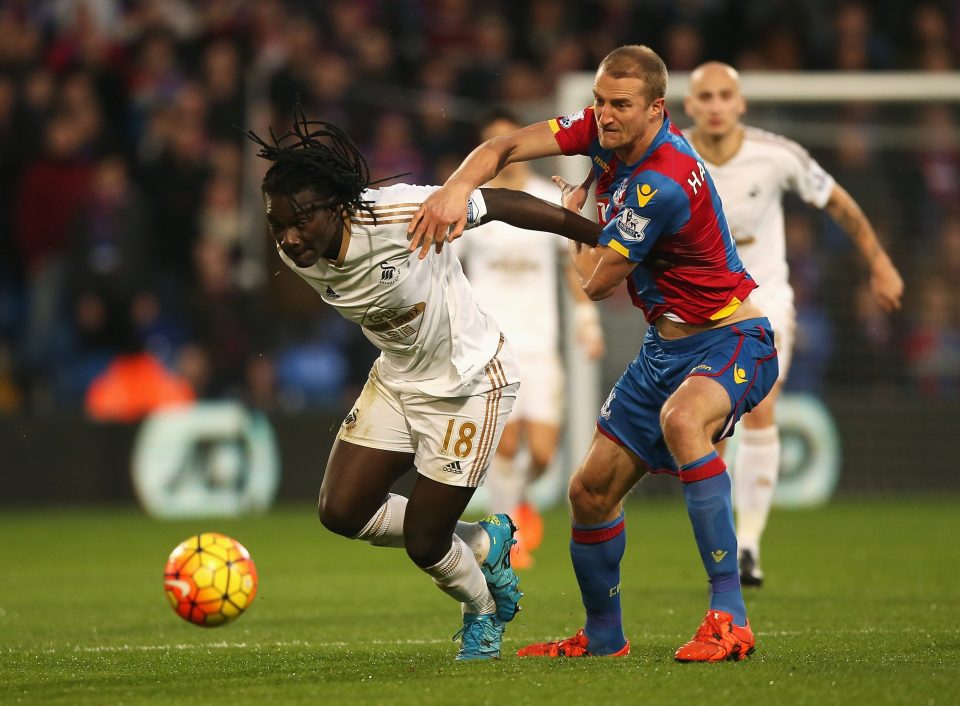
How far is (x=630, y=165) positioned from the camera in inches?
224

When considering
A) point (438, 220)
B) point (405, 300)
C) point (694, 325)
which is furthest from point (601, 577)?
point (438, 220)

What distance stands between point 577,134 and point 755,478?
306 cm

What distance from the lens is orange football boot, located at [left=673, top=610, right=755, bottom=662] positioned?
5395 mm

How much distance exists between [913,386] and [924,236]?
1365 mm

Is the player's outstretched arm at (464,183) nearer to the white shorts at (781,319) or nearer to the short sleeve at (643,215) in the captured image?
the short sleeve at (643,215)

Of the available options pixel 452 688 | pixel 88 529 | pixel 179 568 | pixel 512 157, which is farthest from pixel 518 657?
pixel 88 529

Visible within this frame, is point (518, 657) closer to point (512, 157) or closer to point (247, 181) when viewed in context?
point (512, 157)

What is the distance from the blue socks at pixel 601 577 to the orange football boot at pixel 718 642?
0.44 metres

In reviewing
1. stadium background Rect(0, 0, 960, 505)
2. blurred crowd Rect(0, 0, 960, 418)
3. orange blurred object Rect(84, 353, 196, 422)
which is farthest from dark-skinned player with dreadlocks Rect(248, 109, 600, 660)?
orange blurred object Rect(84, 353, 196, 422)

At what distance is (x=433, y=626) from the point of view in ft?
22.7

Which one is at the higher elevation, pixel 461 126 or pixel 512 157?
pixel 461 126

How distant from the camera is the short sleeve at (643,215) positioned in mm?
5477

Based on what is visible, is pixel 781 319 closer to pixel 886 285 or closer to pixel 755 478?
pixel 886 285

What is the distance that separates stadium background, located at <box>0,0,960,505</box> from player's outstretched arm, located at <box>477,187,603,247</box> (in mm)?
7519
